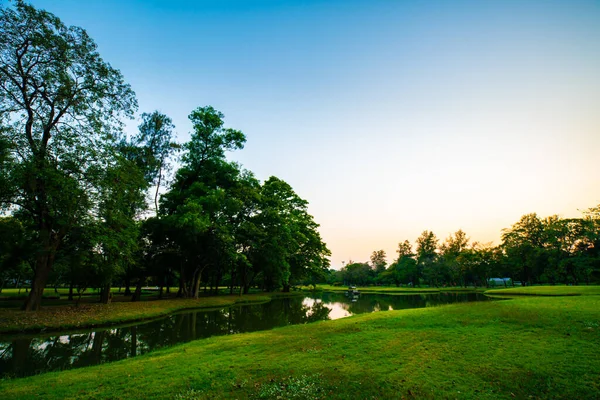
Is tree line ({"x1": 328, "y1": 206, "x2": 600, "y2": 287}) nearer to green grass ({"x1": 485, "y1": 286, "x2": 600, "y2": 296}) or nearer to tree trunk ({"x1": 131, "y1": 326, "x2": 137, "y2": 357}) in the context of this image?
green grass ({"x1": 485, "y1": 286, "x2": 600, "y2": 296})

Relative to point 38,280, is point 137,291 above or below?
below

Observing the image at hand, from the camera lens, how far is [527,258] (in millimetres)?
66938

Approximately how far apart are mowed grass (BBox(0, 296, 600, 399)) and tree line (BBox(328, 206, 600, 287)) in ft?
199

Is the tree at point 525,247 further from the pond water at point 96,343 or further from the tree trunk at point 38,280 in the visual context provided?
the tree trunk at point 38,280

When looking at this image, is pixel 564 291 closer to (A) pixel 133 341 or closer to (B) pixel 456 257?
(A) pixel 133 341

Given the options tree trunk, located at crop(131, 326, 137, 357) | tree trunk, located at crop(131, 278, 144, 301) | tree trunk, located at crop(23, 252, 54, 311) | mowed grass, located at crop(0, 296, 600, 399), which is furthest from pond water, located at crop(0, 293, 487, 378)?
tree trunk, located at crop(131, 278, 144, 301)

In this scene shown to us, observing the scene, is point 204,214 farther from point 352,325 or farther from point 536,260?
point 536,260

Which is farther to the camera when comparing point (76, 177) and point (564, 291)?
point (564, 291)

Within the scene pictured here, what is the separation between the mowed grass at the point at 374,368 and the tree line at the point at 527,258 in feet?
199

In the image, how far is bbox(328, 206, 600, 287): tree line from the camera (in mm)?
56906

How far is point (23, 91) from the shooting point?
21156 mm

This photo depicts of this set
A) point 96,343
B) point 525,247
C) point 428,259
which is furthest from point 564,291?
point 428,259

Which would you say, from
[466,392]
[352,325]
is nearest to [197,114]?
[352,325]

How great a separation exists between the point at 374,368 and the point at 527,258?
7770 centimetres
